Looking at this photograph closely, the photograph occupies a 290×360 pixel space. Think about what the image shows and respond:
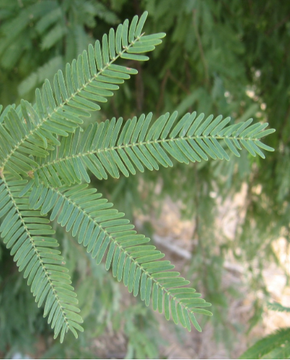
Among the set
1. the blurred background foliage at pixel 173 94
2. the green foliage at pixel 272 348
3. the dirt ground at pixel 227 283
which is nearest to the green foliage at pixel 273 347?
the green foliage at pixel 272 348

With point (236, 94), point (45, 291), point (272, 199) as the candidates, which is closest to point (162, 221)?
point (272, 199)

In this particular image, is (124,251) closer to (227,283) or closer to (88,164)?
(88,164)

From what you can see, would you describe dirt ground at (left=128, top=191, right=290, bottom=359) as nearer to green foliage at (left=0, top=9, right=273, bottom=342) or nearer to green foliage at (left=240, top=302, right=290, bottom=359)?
green foliage at (left=240, top=302, right=290, bottom=359)

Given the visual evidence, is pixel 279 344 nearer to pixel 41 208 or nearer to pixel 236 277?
pixel 41 208

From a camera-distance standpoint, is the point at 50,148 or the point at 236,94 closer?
the point at 50,148

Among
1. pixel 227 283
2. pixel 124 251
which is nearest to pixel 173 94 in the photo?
pixel 124 251

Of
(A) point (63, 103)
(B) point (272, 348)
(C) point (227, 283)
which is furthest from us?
(C) point (227, 283)

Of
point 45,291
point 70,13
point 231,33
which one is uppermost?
point 231,33

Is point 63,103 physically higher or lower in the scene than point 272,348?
higher
